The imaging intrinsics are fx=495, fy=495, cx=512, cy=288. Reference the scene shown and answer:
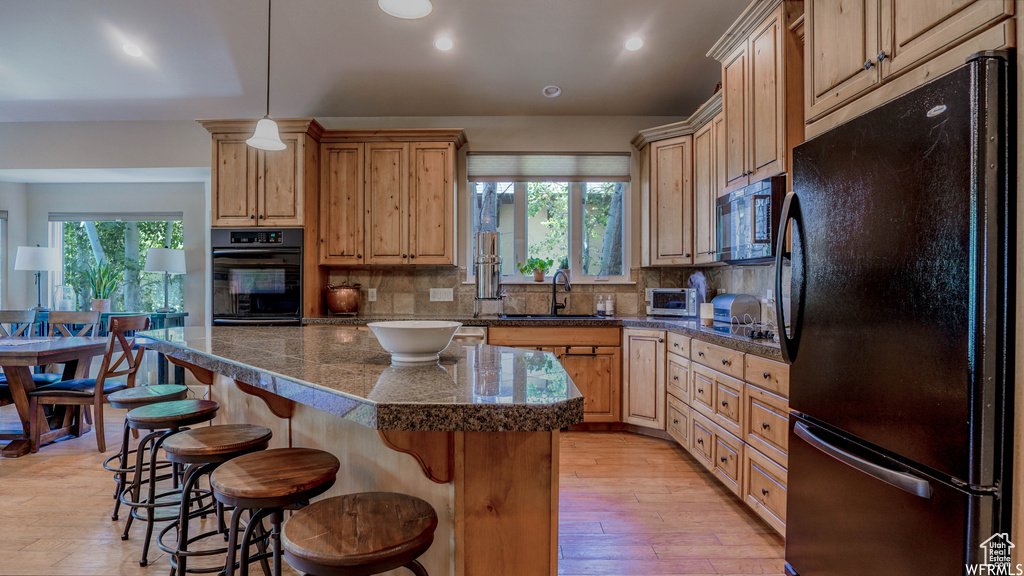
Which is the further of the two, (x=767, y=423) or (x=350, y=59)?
(x=350, y=59)

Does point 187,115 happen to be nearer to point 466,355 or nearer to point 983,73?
point 466,355

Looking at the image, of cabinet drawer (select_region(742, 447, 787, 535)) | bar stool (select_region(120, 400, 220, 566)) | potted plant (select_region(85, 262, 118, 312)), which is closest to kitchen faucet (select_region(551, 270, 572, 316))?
cabinet drawer (select_region(742, 447, 787, 535))

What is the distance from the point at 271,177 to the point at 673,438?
3591 millimetres

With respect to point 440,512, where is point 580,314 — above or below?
above

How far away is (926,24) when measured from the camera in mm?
1285

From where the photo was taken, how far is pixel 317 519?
1066 millimetres

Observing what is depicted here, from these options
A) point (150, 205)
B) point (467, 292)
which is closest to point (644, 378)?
point (467, 292)

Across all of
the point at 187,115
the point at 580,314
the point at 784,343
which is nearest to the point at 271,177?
the point at 187,115

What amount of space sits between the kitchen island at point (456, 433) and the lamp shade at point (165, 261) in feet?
12.7

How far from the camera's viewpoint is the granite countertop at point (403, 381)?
94 cm

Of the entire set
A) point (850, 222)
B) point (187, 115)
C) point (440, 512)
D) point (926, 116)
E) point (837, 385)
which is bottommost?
point (440, 512)

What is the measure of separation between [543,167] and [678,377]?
7.12 feet

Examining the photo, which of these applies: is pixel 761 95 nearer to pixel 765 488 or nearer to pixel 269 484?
pixel 765 488

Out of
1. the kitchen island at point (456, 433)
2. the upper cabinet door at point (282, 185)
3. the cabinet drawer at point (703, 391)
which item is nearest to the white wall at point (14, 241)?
the upper cabinet door at point (282, 185)
